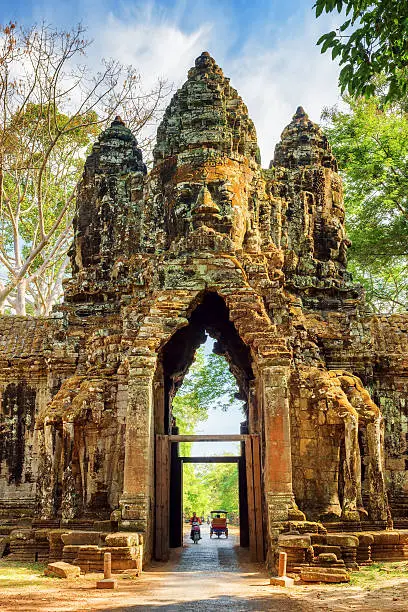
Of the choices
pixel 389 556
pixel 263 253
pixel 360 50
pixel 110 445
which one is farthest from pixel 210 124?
pixel 389 556

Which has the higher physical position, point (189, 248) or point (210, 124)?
point (210, 124)

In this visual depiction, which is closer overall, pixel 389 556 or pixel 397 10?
pixel 397 10

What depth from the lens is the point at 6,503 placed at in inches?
623

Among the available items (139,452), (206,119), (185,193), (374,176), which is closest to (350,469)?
(139,452)

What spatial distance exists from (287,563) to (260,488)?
3.34 m

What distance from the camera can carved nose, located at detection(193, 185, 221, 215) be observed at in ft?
49.5

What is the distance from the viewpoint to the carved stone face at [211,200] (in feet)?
49.9

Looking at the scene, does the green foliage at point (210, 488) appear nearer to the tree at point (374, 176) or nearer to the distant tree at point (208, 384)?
the distant tree at point (208, 384)

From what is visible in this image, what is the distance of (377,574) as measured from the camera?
34.7 ft

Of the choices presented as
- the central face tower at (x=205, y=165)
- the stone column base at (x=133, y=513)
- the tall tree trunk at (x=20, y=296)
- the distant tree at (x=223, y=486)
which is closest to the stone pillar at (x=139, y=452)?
the stone column base at (x=133, y=513)

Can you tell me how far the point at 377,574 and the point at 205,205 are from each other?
828cm

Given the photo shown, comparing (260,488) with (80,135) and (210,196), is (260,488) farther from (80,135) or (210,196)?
(80,135)

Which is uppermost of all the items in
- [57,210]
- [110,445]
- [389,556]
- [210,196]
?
[57,210]

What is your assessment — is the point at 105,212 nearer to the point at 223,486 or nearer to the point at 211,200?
the point at 211,200
